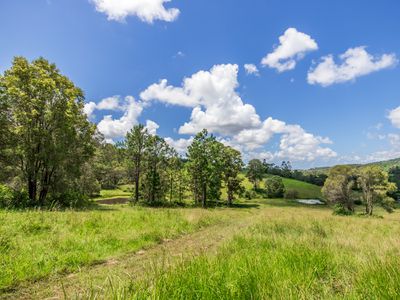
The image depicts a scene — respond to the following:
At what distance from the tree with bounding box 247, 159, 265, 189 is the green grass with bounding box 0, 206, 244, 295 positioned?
104525 mm

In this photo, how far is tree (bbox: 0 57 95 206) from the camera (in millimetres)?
27156

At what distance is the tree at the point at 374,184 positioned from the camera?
2157 inches

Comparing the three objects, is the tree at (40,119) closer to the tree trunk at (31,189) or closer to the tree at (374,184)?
the tree trunk at (31,189)

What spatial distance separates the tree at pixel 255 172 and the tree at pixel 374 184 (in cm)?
5860

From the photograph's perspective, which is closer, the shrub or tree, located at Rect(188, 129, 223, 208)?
the shrub

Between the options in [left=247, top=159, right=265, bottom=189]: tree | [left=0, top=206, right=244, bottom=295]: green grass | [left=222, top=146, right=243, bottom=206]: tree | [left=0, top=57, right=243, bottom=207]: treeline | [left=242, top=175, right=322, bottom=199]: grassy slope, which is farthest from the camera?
[left=247, top=159, right=265, bottom=189]: tree

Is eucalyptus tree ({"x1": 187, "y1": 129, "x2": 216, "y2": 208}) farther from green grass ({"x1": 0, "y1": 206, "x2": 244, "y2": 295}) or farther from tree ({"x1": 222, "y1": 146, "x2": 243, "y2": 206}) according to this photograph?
green grass ({"x1": 0, "y1": 206, "x2": 244, "y2": 295})

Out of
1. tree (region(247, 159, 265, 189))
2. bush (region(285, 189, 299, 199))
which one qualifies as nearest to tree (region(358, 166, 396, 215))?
bush (region(285, 189, 299, 199))

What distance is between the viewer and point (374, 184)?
5662 centimetres

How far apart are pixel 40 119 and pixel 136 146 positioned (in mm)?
30980

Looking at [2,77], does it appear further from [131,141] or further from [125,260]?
[131,141]

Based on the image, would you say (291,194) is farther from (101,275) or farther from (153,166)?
(101,275)

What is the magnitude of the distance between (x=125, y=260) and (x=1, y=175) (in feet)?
88.0

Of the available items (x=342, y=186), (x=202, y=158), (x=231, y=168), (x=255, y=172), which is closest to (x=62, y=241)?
(x=202, y=158)
